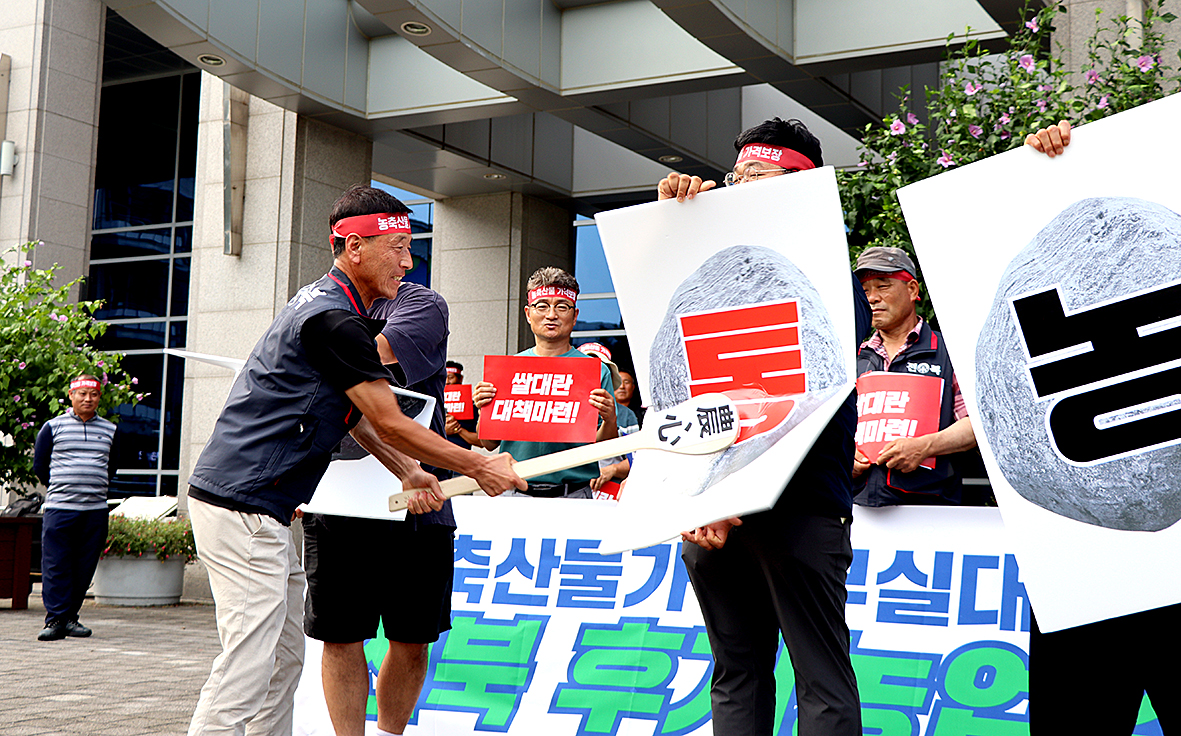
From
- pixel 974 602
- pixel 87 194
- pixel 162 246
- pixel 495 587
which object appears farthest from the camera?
pixel 162 246

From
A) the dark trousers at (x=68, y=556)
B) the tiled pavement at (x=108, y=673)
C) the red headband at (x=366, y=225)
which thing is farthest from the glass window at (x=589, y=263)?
the red headband at (x=366, y=225)

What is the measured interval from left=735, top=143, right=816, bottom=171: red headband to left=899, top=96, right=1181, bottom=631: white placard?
46 cm

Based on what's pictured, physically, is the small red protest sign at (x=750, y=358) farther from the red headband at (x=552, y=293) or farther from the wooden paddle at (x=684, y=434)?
the red headband at (x=552, y=293)

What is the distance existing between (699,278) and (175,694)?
15.0ft

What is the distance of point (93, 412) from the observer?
9.80m

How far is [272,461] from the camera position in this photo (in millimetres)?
3424

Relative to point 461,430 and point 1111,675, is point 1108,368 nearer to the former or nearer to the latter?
point 1111,675

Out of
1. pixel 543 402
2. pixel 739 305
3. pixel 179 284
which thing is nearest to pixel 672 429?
pixel 739 305

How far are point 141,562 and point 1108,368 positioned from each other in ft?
35.4

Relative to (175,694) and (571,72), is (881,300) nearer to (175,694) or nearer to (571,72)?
(175,694)

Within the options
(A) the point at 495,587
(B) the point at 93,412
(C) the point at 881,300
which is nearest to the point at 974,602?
(C) the point at 881,300

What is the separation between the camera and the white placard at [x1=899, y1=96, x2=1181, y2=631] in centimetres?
272

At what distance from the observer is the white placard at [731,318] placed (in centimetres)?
303

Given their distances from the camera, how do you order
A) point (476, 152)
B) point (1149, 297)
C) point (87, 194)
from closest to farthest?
1. point (1149, 297)
2. point (476, 152)
3. point (87, 194)
